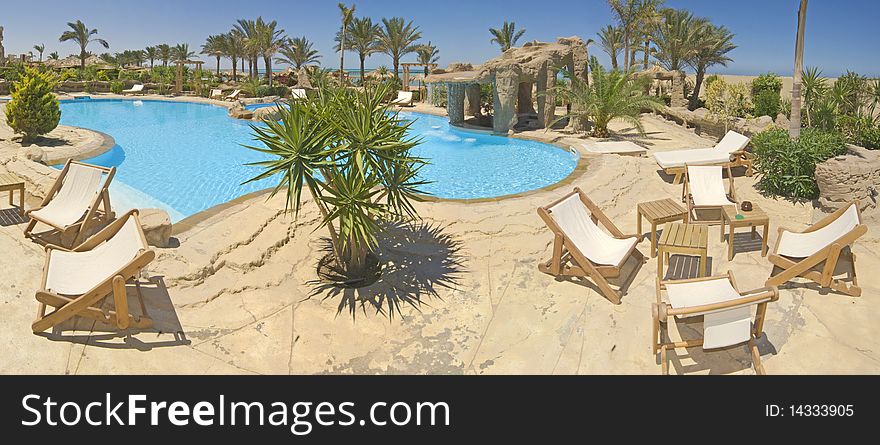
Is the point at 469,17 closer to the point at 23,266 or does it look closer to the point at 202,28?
the point at 202,28

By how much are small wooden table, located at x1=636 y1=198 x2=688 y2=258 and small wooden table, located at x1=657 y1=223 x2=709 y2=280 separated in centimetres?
56

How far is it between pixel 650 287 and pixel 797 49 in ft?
28.8

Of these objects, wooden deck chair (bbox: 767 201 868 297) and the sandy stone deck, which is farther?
wooden deck chair (bbox: 767 201 868 297)

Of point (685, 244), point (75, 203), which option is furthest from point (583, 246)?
point (75, 203)

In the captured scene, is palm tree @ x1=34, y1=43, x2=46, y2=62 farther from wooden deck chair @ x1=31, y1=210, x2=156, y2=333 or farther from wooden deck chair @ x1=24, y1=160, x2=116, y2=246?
wooden deck chair @ x1=31, y1=210, x2=156, y2=333

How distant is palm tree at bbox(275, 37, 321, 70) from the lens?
4178 centimetres

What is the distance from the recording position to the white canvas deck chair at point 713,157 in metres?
10.4

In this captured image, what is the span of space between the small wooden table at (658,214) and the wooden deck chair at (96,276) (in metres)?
5.79

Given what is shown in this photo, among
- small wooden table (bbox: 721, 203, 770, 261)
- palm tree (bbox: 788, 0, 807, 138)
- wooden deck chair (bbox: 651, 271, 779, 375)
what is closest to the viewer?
wooden deck chair (bbox: 651, 271, 779, 375)

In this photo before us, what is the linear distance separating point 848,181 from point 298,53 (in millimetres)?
40410

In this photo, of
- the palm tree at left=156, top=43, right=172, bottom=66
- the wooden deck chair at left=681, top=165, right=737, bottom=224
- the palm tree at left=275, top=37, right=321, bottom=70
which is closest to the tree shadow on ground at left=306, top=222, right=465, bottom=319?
the wooden deck chair at left=681, top=165, right=737, bottom=224

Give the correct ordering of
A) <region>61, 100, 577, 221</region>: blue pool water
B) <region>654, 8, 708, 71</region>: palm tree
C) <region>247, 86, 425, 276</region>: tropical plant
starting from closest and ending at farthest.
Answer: <region>247, 86, 425, 276</region>: tropical plant, <region>61, 100, 577, 221</region>: blue pool water, <region>654, 8, 708, 71</region>: palm tree

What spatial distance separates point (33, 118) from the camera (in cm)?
1412

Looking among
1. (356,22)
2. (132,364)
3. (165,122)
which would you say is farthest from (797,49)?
(356,22)
